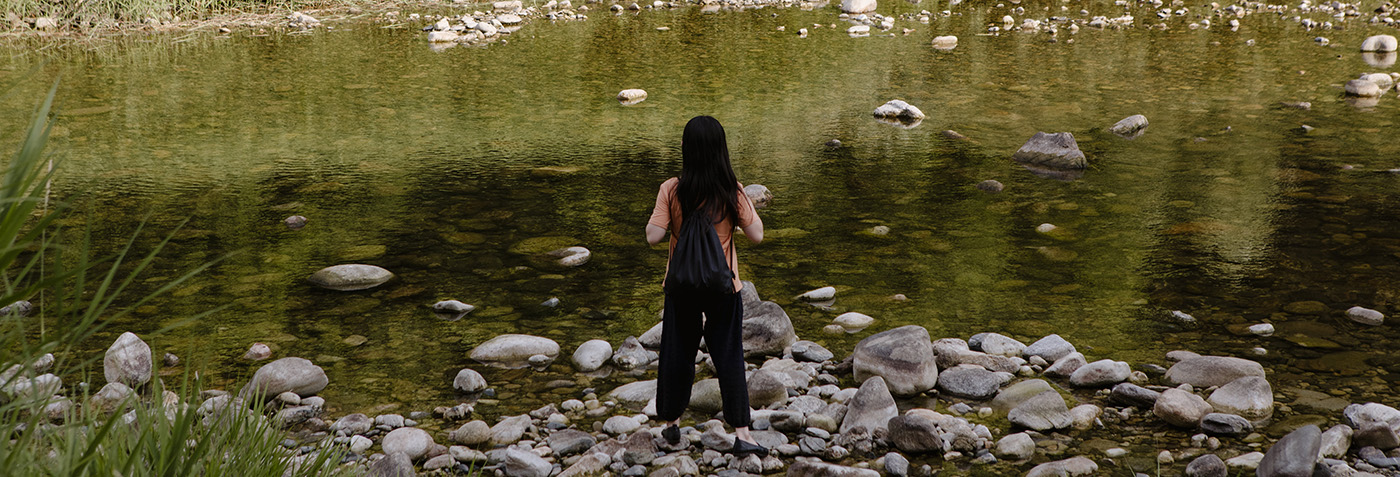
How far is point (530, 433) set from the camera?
193 inches

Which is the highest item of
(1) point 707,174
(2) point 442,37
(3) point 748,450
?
(2) point 442,37

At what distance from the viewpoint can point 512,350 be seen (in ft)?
18.9

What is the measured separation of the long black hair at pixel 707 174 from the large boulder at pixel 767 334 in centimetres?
145

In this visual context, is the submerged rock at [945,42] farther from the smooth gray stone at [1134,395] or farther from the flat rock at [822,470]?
the flat rock at [822,470]

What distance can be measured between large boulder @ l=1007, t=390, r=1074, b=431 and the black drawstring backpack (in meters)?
1.52

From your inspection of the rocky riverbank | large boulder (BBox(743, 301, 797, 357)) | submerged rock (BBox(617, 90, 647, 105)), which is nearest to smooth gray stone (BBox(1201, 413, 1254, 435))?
the rocky riverbank

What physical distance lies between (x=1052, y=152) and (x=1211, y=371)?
451 cm

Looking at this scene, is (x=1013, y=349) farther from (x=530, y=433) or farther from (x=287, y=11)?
(x=287, y=11)

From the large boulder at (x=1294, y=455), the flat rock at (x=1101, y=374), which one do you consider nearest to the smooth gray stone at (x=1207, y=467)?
the large boulder at (x=1294, y=455)

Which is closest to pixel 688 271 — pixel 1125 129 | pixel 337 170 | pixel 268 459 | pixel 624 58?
pixel 268 459

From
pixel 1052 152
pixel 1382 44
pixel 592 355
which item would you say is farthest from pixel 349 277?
pixel 1382 44

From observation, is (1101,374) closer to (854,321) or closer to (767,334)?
(854,321)

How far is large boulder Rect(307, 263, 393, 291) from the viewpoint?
6855 mm

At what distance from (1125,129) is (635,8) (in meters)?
12.0
